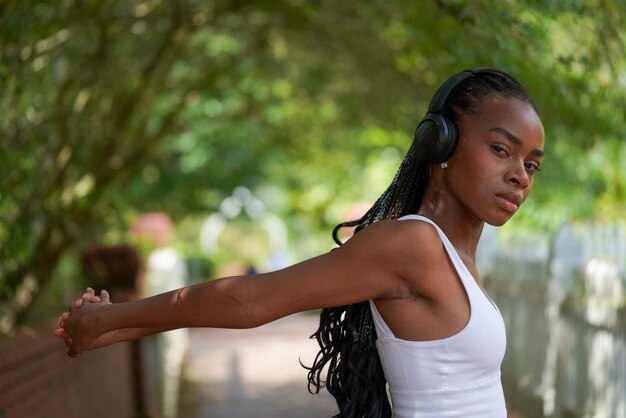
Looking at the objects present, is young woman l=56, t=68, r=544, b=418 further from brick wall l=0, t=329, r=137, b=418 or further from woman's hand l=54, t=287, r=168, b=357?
brick wall l=0, t=329, r=137, b=418

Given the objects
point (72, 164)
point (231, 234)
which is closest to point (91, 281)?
point (72, 164)

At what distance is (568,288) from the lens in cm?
808

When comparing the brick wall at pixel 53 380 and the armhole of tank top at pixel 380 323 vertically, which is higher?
the armhole of tank top at pixel 380 323

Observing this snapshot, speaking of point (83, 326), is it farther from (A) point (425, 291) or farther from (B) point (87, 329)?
(A) point (425, 291)

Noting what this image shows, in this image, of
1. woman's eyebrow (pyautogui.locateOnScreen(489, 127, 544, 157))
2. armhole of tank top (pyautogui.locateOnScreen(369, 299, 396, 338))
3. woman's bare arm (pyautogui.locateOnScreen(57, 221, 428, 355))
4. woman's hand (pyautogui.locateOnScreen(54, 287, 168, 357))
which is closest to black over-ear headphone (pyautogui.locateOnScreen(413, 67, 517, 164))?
woman's eyebrow (pyautogui.locateOnScreen(489, 127, 544, 157))

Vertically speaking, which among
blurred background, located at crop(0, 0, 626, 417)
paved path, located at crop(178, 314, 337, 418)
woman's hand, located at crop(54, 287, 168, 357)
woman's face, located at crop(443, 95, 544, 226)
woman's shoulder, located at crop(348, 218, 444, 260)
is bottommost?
paved path, located at crop(178, 314, 337, 418)

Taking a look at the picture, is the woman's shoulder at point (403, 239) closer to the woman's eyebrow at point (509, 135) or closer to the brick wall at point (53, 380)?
the woman's eyebrow at point (509, 135)

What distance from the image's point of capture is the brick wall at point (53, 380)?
478 centimetres

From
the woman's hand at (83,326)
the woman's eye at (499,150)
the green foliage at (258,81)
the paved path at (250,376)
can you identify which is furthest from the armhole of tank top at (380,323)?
the paved path at (250,376)

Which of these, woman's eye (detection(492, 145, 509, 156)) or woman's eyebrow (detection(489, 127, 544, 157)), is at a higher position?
woman's eyebrow (detection(489, 127, 544, 157))

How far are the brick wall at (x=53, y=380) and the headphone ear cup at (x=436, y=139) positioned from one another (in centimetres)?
253

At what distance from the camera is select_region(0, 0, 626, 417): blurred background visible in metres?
6.44

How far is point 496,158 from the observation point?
260 centimetres

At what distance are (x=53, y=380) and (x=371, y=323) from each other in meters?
3.54
